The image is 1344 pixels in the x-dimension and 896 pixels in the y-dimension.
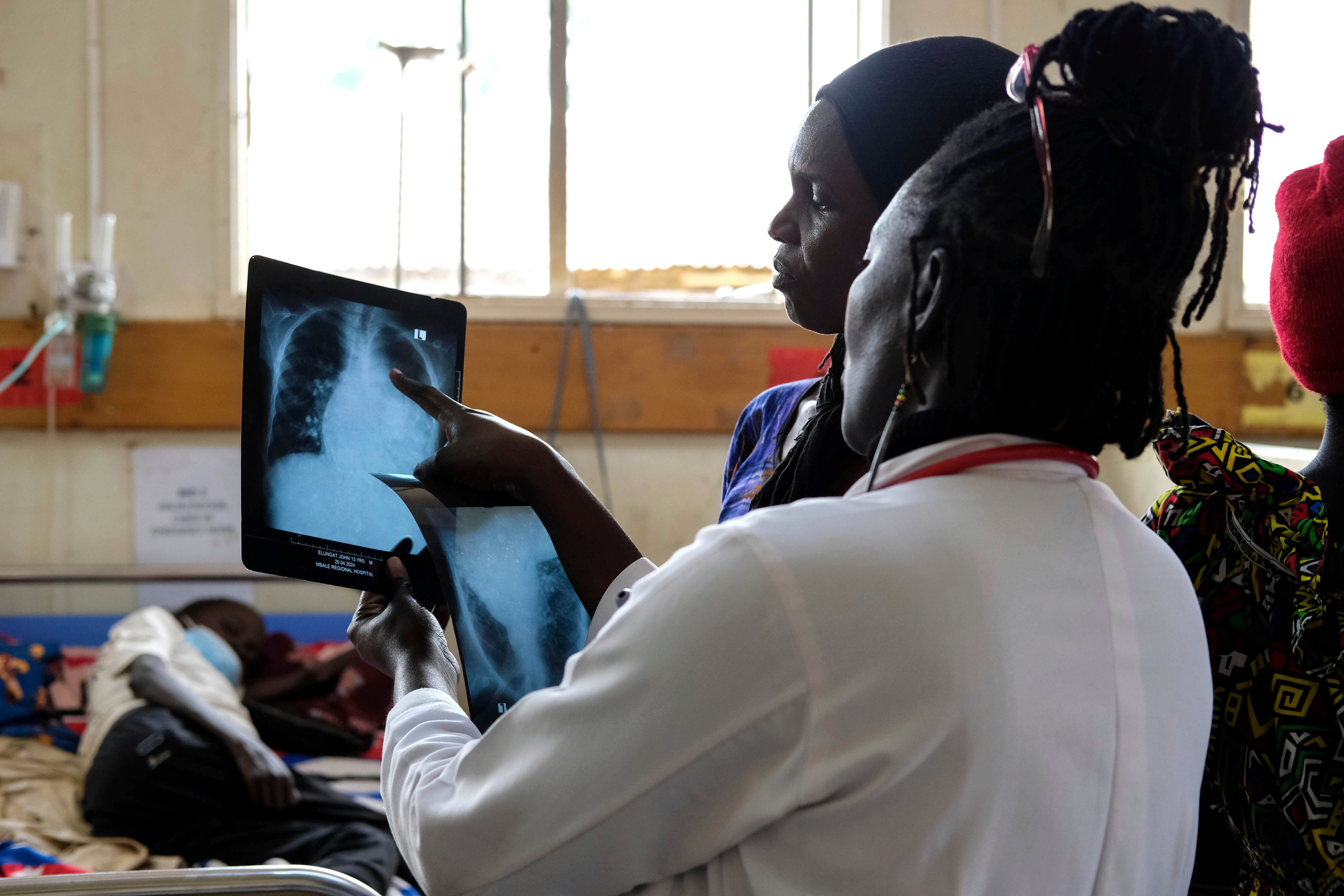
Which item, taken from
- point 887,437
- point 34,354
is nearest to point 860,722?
point 887,437

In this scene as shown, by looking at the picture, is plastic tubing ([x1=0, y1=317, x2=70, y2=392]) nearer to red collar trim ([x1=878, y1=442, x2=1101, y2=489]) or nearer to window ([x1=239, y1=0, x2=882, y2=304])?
window ([x1=239, y1=0, x2=882, y2=304])

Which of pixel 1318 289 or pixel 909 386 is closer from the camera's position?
pixel 909 386

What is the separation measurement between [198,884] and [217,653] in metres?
1.80

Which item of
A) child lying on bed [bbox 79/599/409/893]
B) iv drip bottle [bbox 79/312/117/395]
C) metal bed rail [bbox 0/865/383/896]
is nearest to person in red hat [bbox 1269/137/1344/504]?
metal bed rail [bbox 0/865/383/896]

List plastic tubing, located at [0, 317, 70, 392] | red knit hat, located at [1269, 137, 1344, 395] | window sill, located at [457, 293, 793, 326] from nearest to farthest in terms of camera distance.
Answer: red knit hat, located at [1269, 137, 1344, 395], plastic tubing, located at [0, 317, 70, 392], window sill, located at [457, 293, 793, 326]

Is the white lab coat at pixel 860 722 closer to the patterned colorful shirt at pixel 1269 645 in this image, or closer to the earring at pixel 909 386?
the earring at pixel 909 386

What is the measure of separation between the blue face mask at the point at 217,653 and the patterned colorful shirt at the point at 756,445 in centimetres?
184

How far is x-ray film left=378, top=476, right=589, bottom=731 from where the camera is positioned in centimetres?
76

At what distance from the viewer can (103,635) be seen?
8.64 ft

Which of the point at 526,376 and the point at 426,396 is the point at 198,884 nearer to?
the point at 426,396

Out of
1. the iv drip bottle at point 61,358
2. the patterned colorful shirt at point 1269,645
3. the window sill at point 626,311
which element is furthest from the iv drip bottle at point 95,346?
the patterned colorful shirt at point 1269,645

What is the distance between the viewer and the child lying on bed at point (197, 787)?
1970 millimetres

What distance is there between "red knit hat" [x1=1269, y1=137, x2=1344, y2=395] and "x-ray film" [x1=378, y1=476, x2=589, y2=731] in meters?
0.64

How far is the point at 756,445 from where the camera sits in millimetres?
1098
